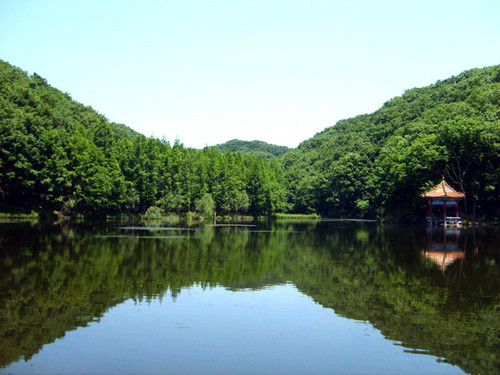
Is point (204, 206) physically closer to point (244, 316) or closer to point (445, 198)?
point (445, 198)

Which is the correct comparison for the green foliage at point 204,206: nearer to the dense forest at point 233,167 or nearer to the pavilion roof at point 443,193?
the dense forest at point 233,167

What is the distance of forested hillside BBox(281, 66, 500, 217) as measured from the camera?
64.4m

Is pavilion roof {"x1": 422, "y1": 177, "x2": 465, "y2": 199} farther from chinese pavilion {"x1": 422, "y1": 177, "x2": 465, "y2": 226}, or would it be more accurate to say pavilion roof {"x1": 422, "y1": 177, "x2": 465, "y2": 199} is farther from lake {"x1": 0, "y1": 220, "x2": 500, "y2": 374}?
lake {"x1": 0, "y1": 220, "x2": 500, "y2": 374}

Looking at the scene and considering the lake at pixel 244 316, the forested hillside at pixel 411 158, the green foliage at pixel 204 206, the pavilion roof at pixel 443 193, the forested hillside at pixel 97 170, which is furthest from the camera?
the green foliage at pixel 204 206

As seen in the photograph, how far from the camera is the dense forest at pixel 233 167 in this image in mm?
63531

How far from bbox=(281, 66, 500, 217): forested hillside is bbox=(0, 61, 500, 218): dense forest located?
0.21 metres

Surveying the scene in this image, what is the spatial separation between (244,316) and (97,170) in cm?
6310

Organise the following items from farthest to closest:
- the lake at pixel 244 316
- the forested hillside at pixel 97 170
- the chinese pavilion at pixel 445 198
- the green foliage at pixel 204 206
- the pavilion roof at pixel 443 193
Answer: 1. the green foliage at pixel 204 206
2. the forested hillside at pixel 97 170
3. the chinese pavilion at pixel 445 198
4. the pavilion roof at pixel 443 193
5. the lake at pixel 244 316

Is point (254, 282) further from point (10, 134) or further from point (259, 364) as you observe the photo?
point (10, 134)

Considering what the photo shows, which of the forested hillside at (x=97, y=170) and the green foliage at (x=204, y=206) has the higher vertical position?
the forested hillside at (x=97, y=170)

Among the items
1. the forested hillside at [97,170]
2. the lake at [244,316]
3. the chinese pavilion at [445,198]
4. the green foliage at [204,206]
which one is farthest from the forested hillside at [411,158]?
the lake at [244,316]

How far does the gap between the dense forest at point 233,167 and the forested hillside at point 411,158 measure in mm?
213

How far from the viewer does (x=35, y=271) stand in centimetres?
1727

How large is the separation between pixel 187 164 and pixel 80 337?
80313mm
